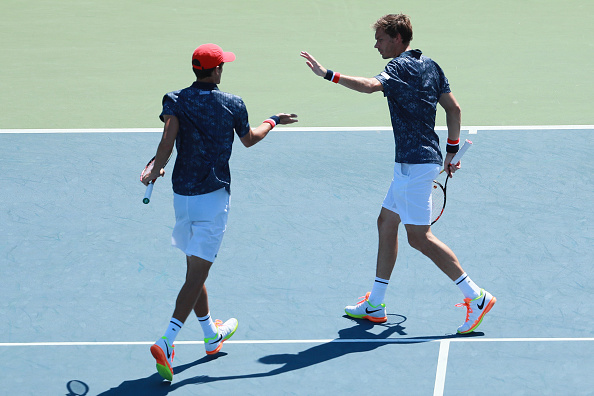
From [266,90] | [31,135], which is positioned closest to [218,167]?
[31,135]

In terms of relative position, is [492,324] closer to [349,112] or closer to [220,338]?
[220,338]

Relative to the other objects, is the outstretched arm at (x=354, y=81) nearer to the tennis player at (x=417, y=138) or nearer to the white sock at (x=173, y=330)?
the tennis player at (x=417, y=138)

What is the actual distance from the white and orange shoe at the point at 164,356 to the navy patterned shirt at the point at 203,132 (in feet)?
3.06

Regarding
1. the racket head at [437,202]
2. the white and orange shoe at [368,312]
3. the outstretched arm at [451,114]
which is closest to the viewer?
the outstretched arm at [451,114]

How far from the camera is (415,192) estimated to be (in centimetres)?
585

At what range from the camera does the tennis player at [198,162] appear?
5.20 meters

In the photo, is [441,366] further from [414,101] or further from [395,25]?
[395,25]

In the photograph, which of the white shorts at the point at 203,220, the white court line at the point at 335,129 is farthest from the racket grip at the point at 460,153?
the white court line at the point at 335,129

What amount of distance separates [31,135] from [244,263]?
420cm

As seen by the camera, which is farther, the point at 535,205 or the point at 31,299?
the point at 535,205

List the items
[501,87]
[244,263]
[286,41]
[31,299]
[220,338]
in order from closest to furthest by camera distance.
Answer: [220,338] → [31,299] → [244,263] → [501,87] → [286,41]

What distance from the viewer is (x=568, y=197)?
26.1 ft

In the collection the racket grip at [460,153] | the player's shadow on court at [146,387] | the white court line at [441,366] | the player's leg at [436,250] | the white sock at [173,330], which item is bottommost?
the player's shadow on court at [146,387]

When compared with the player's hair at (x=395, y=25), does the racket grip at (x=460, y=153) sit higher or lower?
lower
